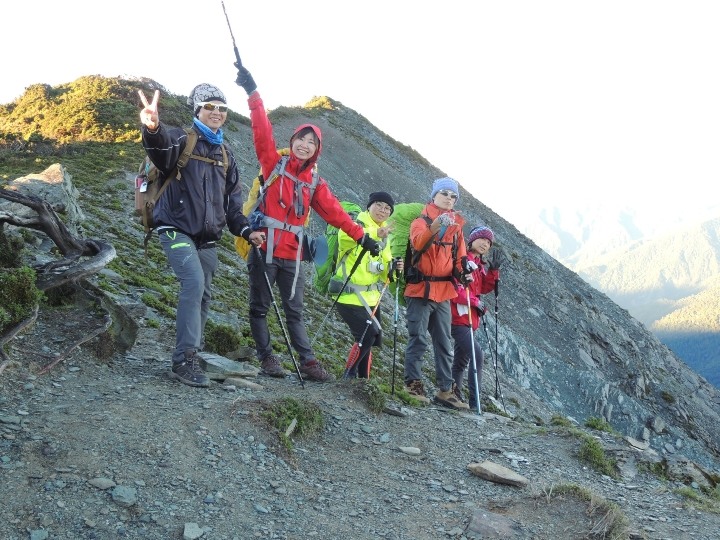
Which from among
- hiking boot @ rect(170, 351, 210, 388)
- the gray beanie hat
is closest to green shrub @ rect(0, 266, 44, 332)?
hiking boot @ rect(170, 351, 210, 388)

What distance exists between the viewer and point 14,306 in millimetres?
6418

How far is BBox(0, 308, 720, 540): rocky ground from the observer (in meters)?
4.45

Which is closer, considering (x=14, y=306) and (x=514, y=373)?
(x=14, y=306)

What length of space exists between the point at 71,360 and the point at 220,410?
1942mm

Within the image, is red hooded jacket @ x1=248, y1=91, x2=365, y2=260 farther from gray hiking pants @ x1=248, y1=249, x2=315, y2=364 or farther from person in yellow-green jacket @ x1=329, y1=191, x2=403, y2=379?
person in yellow-green jacket @ x1=329, y1=191, x2=403, y2=379

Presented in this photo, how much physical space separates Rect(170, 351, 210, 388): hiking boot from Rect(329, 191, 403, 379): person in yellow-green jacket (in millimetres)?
2394

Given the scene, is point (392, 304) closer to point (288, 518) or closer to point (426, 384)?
point (426, 384)

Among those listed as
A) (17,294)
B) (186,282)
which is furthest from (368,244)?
(17,294)

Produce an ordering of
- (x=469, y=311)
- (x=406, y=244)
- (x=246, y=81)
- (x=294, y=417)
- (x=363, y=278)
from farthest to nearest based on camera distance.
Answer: (x=469, y=311) → (x=406, y=244) → (x=363, y=278) → (x=246, y=81) → (x=294, y=417)

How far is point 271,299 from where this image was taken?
7.73 meters

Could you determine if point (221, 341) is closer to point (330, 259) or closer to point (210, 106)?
point (330, 259)

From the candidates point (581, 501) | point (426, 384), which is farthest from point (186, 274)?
point (426, 384)

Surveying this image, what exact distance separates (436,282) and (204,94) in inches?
170

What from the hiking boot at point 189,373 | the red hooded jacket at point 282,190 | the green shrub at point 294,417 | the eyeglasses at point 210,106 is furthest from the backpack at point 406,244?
the hiking boot at point 189,373
